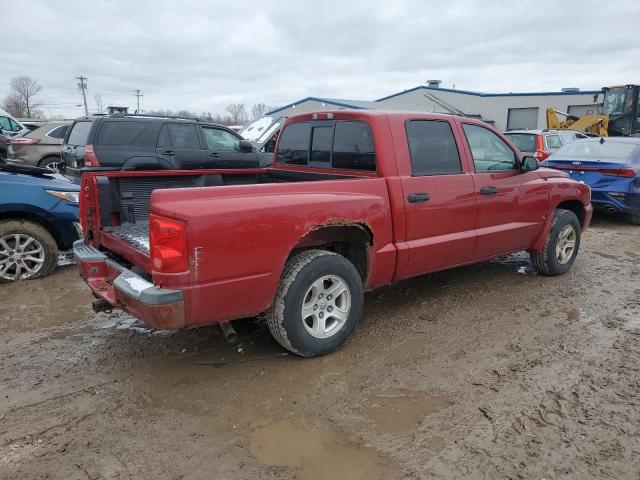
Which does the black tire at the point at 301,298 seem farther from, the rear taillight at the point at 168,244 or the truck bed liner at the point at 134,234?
the truck bed liner at the point at 134,234

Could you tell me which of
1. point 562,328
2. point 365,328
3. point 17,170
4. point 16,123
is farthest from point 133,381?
point 16,123

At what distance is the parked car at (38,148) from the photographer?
12891mm

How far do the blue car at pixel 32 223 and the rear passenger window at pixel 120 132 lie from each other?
111 inches

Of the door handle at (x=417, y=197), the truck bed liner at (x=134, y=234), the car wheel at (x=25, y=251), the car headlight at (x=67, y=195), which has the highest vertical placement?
the door handle at (x=417, y=197)

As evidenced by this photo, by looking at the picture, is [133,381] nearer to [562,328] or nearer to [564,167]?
[562,328]

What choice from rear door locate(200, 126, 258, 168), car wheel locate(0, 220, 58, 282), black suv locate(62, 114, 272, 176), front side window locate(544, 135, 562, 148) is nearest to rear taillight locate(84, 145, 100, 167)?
black suv locate(62, 114, 272, 176)

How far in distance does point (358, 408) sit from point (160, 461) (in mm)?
1168

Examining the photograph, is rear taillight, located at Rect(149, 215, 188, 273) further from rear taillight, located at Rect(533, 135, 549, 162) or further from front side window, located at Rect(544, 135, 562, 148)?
front side window, located at Rect(544, 135, 562, 148)

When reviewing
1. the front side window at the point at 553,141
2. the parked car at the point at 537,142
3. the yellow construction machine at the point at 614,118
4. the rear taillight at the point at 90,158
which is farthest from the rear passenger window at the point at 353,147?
the yellow construction machine at the point at 614,118

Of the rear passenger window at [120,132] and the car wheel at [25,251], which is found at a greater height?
the rear passenger window at [120,132]

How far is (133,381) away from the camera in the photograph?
10.9 ft

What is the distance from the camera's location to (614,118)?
2014 centimetres

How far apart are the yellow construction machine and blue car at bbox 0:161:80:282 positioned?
18.8 metres

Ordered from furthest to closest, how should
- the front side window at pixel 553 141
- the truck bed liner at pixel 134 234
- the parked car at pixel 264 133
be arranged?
the parked car at pixel 264 133, the front side window at pixel 553 141, the truck bed liner at pixel 134 234
